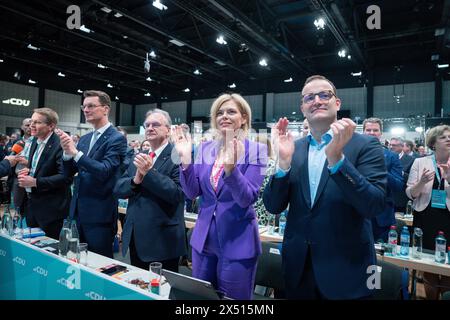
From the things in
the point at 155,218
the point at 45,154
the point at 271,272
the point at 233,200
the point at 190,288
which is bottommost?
the point at 271,272

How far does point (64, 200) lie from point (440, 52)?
447 inches

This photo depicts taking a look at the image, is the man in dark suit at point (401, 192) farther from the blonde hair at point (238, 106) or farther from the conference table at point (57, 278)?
the conference table at point (57, 278)

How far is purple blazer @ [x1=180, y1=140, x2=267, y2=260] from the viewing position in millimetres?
1400

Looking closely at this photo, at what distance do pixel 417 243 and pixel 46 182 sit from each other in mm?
3063

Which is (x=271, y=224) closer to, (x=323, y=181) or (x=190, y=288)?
(x=323, y=181)

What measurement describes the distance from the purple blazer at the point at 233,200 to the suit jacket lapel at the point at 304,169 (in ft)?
0.80

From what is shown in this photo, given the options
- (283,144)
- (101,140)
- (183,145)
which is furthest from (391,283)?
(101,140)

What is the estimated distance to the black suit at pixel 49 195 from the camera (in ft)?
7.88

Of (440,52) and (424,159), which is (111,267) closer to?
(424,159)

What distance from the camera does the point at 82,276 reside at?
49.8 inches

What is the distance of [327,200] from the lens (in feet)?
3.95

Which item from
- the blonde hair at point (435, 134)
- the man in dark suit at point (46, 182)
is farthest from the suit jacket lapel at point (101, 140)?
the blonde hair at point (435, 134)
